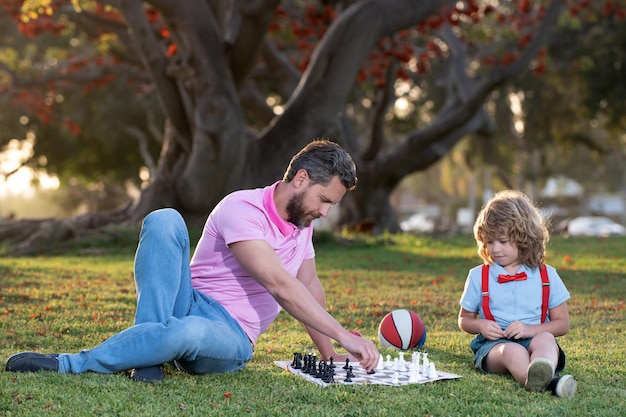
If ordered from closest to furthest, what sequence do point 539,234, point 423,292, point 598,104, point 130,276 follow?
1. point 539,234
2. point 423,292
3. point 130,276
4. point 598,104

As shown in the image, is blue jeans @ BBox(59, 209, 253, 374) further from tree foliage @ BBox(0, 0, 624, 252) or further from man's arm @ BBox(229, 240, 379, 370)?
tree foliage @ BBox(0, 0, 624, 252)

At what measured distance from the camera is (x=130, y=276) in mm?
10578

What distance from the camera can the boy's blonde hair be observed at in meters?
5.14

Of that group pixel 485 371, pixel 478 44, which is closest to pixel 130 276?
pixel 485 371

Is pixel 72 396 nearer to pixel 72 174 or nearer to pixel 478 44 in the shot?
pixel 478 44

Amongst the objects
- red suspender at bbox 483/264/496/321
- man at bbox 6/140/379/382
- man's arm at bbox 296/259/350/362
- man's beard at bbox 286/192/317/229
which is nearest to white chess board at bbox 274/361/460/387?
man's arm at bbox 296/259/350/362

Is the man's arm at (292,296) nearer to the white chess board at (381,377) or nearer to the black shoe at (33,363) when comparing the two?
the white chess board at (381,377)

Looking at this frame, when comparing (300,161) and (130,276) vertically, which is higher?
(300,161)

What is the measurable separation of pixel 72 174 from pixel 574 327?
33.9 metres

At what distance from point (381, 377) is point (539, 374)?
2.75ft

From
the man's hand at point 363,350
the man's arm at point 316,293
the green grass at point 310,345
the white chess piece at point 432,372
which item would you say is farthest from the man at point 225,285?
the white chess piece at point 432,372

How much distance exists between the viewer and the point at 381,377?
478cm

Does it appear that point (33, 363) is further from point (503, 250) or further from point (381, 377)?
point (503, 250)

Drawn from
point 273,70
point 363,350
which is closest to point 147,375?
point 363,350
